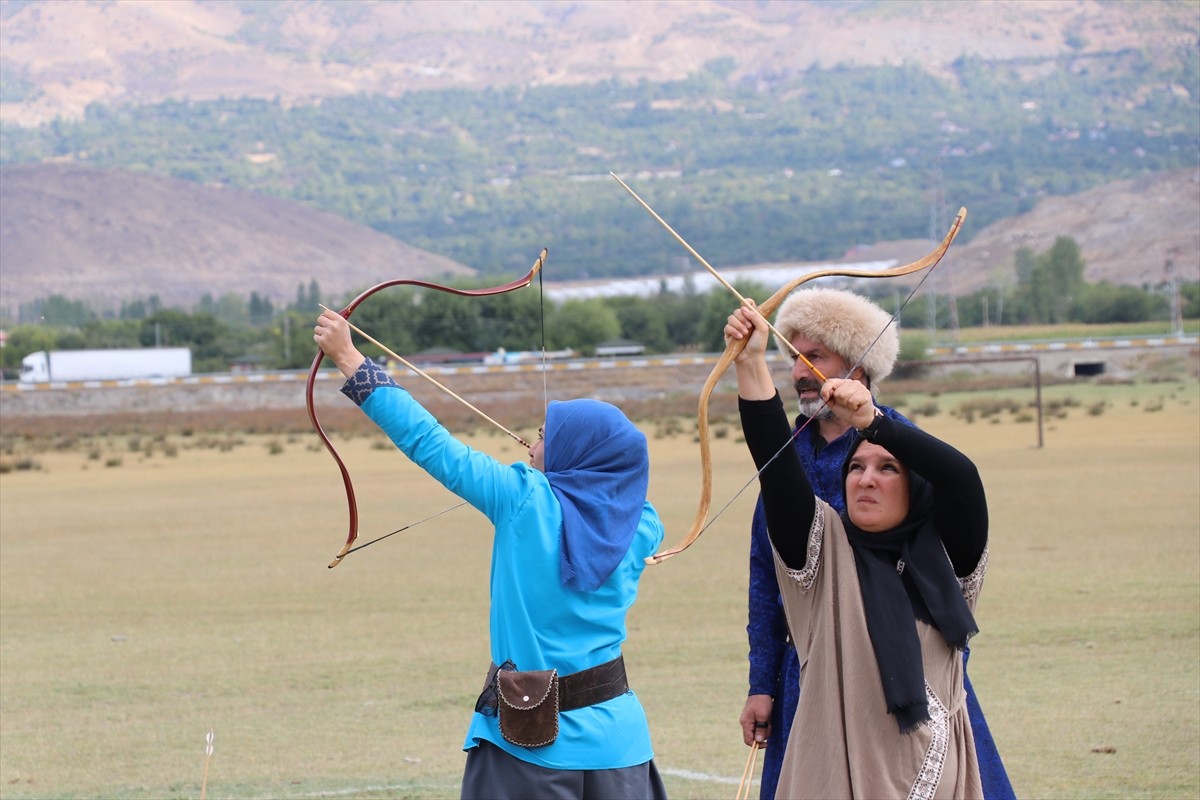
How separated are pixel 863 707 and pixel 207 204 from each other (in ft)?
647

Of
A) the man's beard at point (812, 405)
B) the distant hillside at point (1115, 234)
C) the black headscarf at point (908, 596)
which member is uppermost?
the distant hillside at point (1115, 234)

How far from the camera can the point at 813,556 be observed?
3248mm

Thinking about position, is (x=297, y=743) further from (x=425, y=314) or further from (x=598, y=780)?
(x=425, y=314)

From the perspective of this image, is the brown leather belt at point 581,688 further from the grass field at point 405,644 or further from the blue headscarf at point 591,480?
the grass field at point 405,644

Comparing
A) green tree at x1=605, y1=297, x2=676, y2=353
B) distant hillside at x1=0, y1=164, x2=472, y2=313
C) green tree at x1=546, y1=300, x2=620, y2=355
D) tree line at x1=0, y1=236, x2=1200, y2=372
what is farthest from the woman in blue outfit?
distant hillside at x1=0, y1=164, x2=472, y2=313

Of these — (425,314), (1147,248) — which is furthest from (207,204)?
(1147,248)

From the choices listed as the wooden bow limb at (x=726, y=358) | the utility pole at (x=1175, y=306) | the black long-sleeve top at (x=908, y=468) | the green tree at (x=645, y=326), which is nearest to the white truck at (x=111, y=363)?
the green tree at (x=645, y=326)

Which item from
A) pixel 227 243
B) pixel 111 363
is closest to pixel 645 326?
pixel 111 363

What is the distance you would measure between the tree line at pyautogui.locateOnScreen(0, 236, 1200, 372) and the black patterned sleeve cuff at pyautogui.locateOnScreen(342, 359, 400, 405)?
2805 inches

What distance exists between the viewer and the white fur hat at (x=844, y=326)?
378 cm

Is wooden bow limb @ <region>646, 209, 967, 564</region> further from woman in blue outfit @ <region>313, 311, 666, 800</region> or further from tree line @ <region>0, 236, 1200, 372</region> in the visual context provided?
tree line @ <region>0, 236, 1200, 372</region>

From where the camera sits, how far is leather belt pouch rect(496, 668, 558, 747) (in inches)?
138

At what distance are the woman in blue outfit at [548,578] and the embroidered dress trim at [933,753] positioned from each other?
2.38 feet

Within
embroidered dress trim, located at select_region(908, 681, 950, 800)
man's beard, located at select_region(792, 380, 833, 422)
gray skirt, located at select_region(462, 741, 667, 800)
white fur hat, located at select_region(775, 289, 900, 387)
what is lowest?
gray skirt, located at select_region(462, 741, 667, 800)
